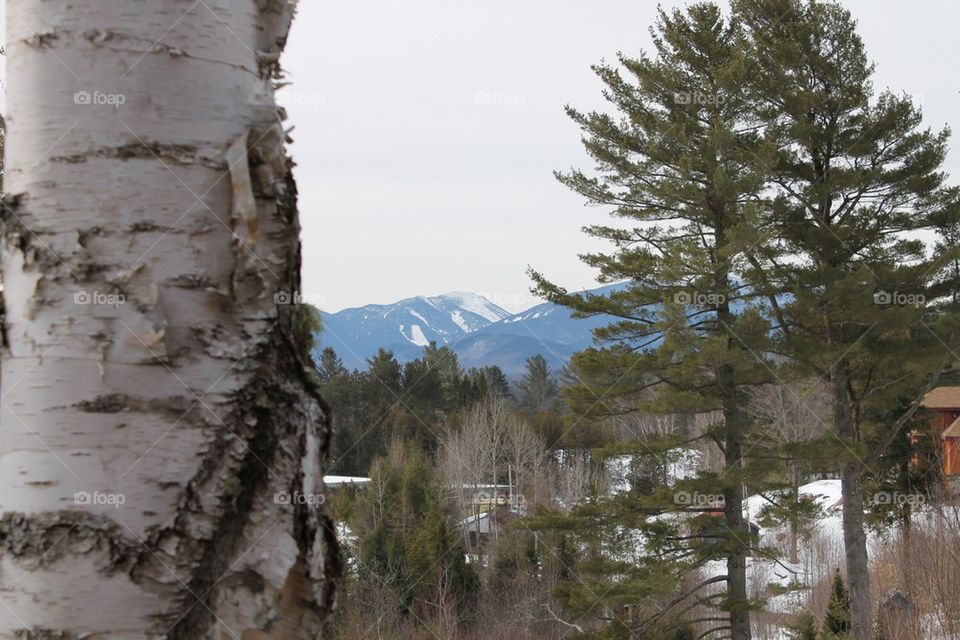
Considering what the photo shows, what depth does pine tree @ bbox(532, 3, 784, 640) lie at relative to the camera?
13.5 metres

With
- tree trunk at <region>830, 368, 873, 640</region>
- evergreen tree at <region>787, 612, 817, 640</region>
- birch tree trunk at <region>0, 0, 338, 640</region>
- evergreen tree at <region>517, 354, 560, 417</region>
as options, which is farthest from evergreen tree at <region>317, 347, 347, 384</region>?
birch tree trunk at <region>0, 0, 338, 640</region>

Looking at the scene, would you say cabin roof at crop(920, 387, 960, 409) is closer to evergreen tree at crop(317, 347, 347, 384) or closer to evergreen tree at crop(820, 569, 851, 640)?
evergreen tree at crop(820, 569, 851, 640)

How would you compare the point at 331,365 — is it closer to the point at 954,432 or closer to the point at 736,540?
the point at 954,432

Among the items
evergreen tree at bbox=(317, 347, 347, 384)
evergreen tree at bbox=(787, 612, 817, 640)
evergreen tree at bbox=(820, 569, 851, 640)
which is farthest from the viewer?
evergreen tree at bbox=(317, 347, 347, 384)

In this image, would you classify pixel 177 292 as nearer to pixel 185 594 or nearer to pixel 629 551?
pixel 185 594

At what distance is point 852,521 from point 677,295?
585cm

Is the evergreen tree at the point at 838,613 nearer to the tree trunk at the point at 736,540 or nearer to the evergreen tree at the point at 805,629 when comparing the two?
the evergreen tree at the point at 805,629

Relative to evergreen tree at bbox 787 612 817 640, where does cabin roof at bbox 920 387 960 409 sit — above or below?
above

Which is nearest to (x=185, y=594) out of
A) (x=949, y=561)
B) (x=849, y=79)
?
(x=949, y=561)

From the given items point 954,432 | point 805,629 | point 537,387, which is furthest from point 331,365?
point 805,629

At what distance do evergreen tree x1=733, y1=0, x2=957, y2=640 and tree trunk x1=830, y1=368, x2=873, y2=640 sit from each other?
0.07ft

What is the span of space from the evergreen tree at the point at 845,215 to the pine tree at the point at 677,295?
2.83ft

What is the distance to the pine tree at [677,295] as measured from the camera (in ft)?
44.4

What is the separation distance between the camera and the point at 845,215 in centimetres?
1623
